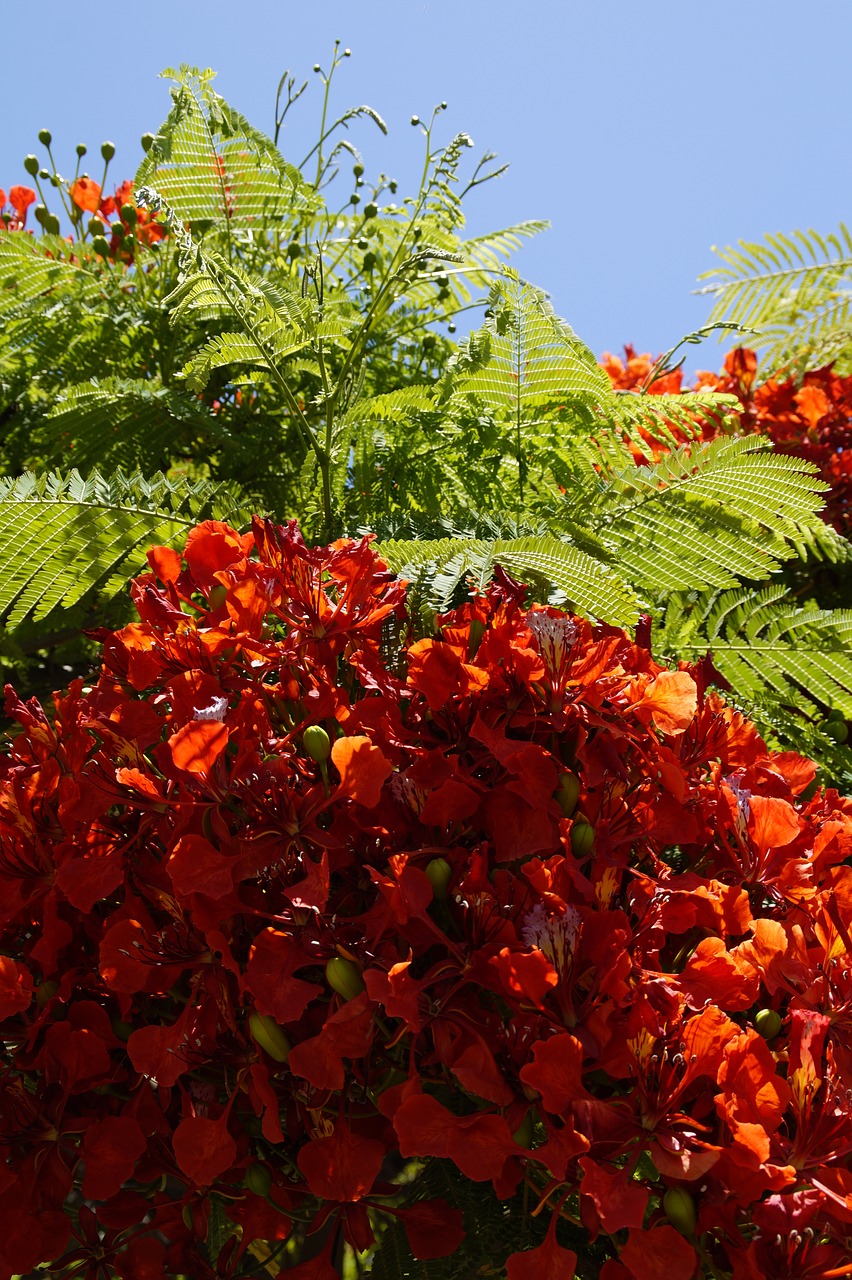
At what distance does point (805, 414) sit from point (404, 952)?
2281mm

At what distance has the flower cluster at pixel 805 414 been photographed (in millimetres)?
2727

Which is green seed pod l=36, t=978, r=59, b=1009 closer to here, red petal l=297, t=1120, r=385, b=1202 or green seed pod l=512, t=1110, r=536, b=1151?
red petal l=297, t=1120, r=385, b=1202

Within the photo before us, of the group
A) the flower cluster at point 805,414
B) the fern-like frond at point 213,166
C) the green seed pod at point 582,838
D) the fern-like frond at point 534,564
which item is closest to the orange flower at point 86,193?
the fern-like frond at point 213,166

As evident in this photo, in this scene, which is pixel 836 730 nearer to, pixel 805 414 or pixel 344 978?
pixel 805 414

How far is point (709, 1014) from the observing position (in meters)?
0.89

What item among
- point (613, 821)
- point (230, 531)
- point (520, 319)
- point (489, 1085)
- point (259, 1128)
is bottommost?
point (259, 1128)

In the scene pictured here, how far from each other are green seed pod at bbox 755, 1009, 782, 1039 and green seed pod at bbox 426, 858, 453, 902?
1.04 feet

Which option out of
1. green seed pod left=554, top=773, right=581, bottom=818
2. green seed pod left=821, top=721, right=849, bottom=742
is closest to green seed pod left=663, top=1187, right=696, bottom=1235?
green seed pod left=554, top=773, right=581, bottom=818

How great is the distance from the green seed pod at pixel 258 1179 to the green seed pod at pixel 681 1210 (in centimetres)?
36

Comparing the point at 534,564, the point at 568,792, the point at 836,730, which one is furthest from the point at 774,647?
the point at 568,792

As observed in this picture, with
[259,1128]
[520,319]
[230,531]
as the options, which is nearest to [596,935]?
[259,1128]

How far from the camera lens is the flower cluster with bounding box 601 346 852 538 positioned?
273 centimetres

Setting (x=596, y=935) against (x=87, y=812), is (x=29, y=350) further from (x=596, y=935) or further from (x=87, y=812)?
(x=596, y=935)

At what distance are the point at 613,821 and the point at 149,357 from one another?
1441mm
